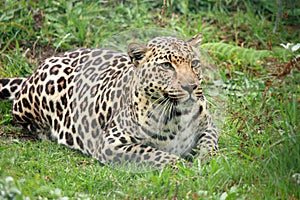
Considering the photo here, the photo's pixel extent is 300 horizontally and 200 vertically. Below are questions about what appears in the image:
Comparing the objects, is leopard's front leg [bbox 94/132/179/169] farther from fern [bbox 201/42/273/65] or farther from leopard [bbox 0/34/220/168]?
fern [bbox 201/42/273/65]

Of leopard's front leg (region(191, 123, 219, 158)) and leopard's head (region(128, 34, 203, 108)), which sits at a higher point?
leopard's head (region(128, 34, 203, 108))

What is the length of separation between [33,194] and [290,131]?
99.0 inches

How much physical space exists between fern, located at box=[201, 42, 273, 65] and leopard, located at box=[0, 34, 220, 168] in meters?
2.11

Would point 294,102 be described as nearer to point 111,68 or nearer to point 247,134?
point 247,134

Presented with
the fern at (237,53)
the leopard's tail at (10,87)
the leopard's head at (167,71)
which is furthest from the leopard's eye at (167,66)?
the fern at (237,53)

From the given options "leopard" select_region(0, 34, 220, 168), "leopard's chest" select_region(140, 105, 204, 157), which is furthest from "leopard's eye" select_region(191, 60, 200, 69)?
"leopard's chest" select_region(140, 105, 204, 157)

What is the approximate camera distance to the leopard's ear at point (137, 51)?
8.05m

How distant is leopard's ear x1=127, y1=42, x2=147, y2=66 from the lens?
8047 mm

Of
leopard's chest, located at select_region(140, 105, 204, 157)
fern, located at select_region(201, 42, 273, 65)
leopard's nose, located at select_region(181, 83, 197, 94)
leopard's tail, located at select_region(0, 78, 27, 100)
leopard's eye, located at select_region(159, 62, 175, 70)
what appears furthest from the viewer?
fern, located at select_region(201, 42, 273, 65)

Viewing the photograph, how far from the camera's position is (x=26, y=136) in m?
9.70

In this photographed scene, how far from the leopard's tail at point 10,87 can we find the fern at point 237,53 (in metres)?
2.96

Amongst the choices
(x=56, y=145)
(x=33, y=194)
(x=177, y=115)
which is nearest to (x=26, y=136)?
(x=56, y=145)

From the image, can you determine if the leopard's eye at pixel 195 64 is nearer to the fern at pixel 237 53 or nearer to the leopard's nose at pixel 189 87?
the leopard's nose at pixel 189 87

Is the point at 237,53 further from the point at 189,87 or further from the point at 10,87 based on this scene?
the point at 189,87
